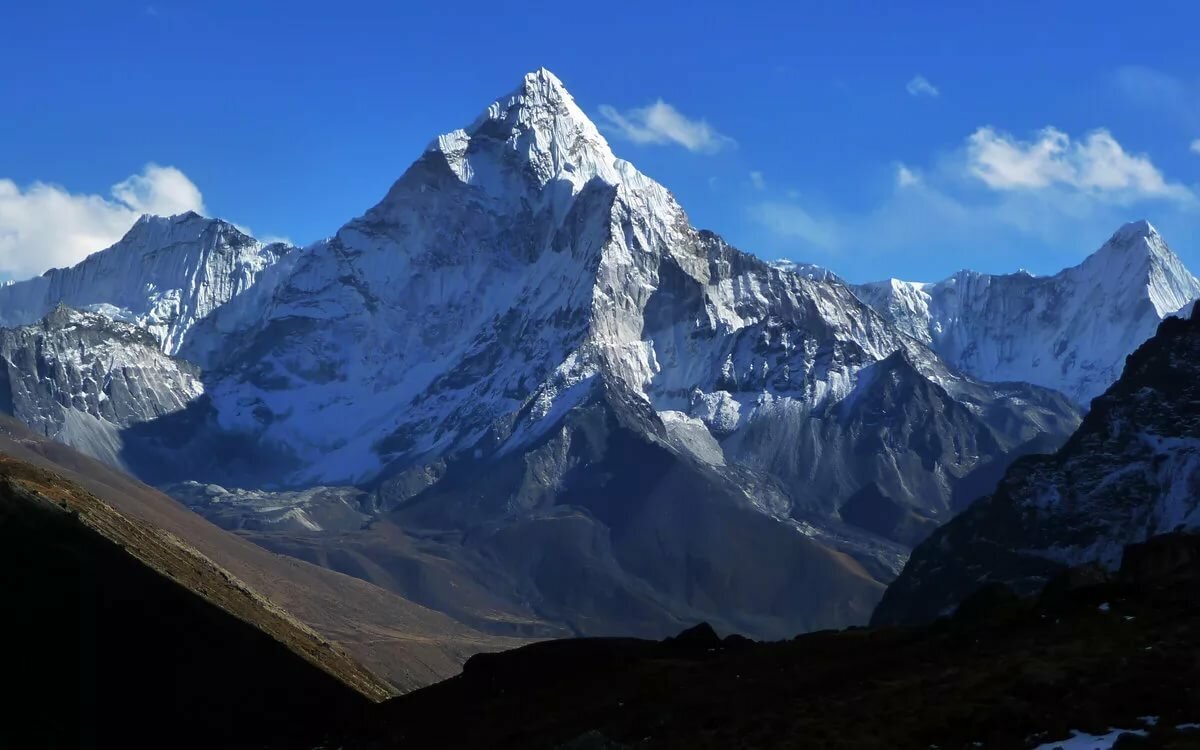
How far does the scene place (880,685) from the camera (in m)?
73.5

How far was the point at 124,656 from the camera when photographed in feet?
367

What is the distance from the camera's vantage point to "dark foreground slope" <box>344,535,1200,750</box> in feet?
202

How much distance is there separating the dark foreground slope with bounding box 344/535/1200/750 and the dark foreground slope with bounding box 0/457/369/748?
1457cm

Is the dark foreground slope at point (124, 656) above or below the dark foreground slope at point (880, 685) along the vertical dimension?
below

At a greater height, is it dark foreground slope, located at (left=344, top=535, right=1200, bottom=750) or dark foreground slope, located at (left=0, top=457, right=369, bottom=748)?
dark foreground slope, located at (left=344, top=535, right=1200, bottom=750)

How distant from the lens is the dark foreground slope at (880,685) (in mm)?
61469

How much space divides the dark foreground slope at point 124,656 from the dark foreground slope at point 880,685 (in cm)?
1457

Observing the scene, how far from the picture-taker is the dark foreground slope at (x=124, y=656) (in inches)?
4139

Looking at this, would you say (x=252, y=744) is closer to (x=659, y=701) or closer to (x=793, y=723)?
(x=659, y=701)

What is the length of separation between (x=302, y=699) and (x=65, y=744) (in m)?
18.6

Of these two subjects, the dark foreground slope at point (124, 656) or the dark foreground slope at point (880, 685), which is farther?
the dark foreground slope at point (124, 656)

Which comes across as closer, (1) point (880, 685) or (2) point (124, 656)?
(1) point (880, 685)

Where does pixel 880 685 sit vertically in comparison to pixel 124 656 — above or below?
above

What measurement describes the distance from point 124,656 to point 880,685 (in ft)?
191
